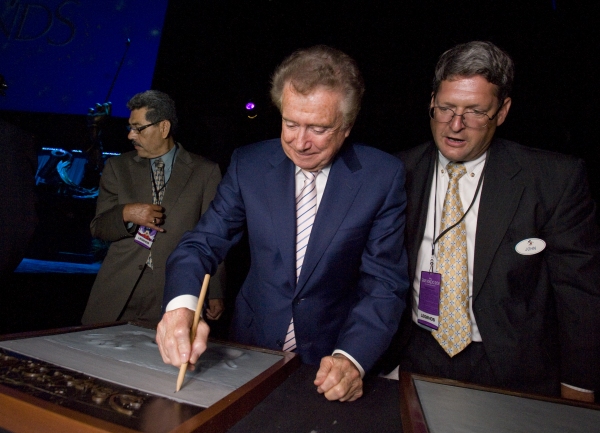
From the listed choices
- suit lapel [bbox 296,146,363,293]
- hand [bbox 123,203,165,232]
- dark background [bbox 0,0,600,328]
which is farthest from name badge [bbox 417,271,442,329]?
dark background [bbox 0,0,600,328]

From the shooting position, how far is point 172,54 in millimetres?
4676

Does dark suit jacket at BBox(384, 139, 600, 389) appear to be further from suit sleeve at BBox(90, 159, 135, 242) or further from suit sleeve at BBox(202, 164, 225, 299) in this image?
suit sleeve at BBox(90, 159, 135, 242)

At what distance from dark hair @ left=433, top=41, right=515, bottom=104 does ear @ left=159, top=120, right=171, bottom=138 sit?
187 centimetres

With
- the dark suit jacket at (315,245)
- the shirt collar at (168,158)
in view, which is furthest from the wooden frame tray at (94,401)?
the shirt collar at (168,158)

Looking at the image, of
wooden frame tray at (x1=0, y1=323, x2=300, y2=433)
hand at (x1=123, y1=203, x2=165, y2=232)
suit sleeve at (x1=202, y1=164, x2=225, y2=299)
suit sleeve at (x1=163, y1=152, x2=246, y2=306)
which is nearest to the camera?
wooden frame tray at (x1=0, y1=323, x2=300, y2=433)

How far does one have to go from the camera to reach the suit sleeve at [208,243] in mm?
1269

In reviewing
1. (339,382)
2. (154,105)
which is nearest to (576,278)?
(339,382)

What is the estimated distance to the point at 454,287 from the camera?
1546 mm

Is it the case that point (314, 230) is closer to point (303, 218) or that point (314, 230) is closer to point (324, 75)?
point (303, 218)

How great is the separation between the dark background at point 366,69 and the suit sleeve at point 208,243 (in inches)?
109

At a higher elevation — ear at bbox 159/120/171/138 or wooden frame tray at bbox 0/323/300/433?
ear at bbox 159/120/171/138

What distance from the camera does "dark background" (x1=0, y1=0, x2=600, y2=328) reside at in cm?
311

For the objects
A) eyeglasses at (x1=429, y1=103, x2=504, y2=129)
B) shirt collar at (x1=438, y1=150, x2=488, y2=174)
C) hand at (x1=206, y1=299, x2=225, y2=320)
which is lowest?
hand at (x1=206, y1=299, x2=225, y2=320)

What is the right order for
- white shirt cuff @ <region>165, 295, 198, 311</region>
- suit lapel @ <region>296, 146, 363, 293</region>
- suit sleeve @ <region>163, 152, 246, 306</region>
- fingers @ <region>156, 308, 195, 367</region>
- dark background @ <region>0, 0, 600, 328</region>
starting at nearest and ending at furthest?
fingers @ <region>156, 308, 195, 367</region>, white shirt cuff @ <region>165, 295, 198, 311</region>, suit sleeve @ <region>163, 152, 246, 306</region>, suit lapel @ <region>296, 146, 363, 293</region>, dark background @ <region>0, 0, 600, 328</region>
